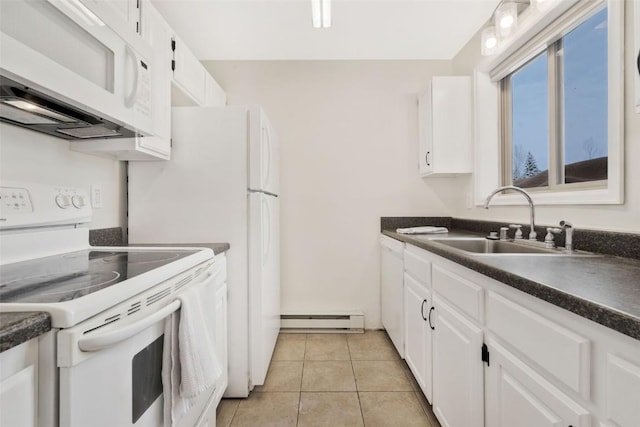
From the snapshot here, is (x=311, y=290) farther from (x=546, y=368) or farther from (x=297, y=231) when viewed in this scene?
(x=546, y=368)

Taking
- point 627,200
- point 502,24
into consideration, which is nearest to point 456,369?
point 627,200

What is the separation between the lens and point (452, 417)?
1263 millimetres

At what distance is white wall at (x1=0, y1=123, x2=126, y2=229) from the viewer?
1126 millimetres

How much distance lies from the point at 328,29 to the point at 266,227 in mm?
1601

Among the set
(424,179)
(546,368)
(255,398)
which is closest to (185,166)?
(255,398)

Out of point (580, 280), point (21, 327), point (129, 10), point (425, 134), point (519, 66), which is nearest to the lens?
point (21, 327)

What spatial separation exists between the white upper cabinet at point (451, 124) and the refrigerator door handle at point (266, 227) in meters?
1.40

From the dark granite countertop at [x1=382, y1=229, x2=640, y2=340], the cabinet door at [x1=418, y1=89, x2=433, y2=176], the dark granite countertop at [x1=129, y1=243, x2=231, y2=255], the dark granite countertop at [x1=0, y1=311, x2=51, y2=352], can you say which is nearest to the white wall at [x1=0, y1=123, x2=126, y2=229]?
the dark granite countertop at [x1=129, y1=243, x2=231, y2=255]

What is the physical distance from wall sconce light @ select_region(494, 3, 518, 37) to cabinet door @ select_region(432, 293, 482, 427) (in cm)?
168

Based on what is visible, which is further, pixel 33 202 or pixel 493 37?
pixel 493 37

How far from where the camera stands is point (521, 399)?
837mm

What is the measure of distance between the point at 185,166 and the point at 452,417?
71.4 inches

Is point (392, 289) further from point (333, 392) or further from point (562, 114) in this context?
point (562, 114)

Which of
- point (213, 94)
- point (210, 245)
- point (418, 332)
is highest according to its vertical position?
point (213, 94)
